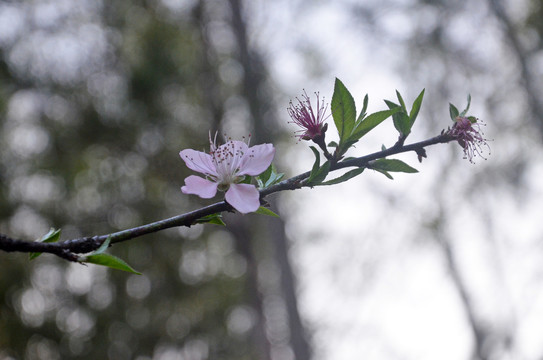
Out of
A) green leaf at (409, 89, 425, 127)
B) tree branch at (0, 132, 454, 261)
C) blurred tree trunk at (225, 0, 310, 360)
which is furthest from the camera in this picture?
blurred tree trunk at (225, 0, 310, 360)

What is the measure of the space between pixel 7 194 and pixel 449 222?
4400 mm

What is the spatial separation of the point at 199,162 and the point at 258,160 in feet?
0.28

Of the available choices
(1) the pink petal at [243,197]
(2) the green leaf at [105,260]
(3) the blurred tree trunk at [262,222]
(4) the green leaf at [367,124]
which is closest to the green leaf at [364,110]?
(4) the green leaf at [367,124]

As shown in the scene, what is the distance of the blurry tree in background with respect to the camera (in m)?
4.54

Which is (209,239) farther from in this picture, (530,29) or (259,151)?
(259,151)

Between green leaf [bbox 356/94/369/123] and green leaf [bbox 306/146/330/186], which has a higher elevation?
green leaf [bbox 356/94/369/123]

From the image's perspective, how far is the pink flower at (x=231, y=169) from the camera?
525mm

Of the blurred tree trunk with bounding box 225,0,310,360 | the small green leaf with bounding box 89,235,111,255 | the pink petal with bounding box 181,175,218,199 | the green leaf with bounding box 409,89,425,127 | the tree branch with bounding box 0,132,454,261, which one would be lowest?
the small green leaf with bounding box 89,235,111,255

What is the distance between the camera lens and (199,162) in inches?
25.3

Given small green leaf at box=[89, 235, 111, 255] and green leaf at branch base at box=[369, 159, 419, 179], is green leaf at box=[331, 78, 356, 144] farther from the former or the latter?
small green leaf at box=[89, 235, 111, 255]

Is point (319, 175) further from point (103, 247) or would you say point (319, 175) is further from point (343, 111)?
point (103, 247)

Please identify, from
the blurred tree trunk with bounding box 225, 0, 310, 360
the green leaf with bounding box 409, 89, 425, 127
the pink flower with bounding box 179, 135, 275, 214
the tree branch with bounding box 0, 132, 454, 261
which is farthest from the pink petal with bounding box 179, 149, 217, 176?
the blurred tree trunk with bounding box 225, 0, 310, 360

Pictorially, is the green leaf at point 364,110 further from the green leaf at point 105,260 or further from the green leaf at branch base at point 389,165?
the green leaf at point 105,260

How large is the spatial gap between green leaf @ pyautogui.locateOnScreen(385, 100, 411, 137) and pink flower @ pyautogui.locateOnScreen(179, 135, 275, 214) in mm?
134
